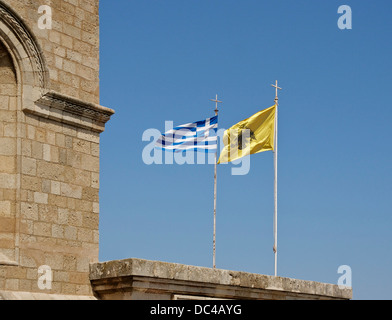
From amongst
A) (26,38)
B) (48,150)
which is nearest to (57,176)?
(48,150)

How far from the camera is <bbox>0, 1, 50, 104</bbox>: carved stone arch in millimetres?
11750

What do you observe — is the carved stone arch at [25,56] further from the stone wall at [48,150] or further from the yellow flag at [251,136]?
the yellow flag at [251,136]

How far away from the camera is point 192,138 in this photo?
17.3 metres

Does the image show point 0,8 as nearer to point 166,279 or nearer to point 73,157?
point 73,157

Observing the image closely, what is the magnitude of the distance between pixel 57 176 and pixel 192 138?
19.0ft

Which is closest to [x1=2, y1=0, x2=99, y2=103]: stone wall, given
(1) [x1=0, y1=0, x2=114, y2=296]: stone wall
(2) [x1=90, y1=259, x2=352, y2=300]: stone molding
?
(1) [x1=0, y1=0, x2=114, y2=296]: stone wall

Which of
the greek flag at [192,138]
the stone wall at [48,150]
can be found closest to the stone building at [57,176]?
the stone wall at [48,150]

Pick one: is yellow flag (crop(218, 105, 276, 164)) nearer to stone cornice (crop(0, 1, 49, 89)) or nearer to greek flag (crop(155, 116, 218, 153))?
greek flag (crop(155, 116, 218, 153))

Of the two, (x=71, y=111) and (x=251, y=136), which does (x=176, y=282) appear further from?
(x=251, y=136)

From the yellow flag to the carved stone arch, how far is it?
6.20m

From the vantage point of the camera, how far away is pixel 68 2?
12.7m

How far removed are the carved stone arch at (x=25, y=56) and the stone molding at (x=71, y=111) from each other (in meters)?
0.15

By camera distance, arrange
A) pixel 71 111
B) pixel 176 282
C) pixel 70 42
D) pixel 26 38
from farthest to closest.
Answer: pixel 70 42
pixel 71 111
pixel 26 38
pixel 176 282
